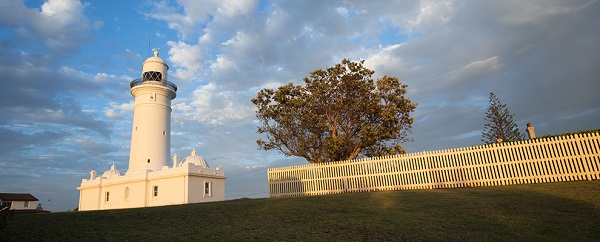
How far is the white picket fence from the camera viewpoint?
15594 mm

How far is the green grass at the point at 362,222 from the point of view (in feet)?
26.0

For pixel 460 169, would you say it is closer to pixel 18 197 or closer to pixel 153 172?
pixel 153 172

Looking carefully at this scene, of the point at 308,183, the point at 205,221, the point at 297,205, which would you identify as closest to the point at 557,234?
the point at 297,205

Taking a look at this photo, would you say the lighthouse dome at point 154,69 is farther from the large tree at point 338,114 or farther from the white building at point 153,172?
the large tree at point 338,114

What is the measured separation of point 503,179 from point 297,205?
34.5ft

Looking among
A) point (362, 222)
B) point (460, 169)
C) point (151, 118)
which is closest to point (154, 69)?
point (151, 118)

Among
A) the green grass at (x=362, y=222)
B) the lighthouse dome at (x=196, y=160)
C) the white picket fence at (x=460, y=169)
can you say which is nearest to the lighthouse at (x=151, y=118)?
the lighthouse dome at (x=196, y=160)

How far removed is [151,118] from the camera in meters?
29.3

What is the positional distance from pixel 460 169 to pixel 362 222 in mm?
10550

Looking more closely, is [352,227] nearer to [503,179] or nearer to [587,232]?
[587,232]

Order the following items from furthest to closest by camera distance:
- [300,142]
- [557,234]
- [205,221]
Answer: [300,142] → [205,221] → [557,234]

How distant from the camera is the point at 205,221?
9.91 metres

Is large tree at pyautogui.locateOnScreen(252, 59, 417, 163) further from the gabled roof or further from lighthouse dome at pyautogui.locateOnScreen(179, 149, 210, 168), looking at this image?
the gabled roof

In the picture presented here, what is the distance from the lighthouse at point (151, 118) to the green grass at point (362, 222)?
18083 mm
